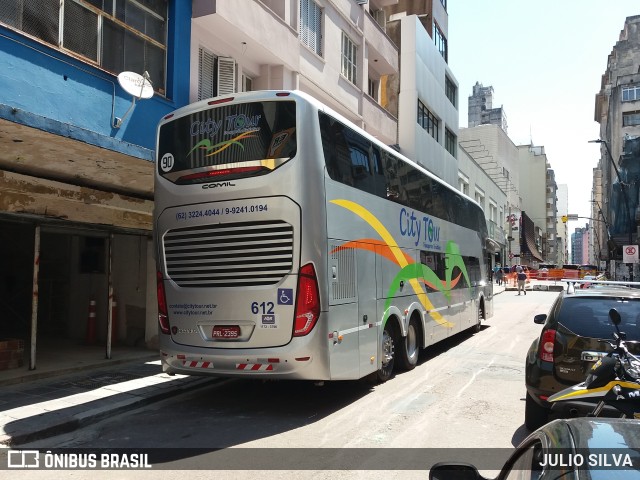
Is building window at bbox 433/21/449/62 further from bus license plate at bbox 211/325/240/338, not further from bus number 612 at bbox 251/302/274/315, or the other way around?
bus license plate at bbox 211/325/240/338

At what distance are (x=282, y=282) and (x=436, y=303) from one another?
18.9 feet

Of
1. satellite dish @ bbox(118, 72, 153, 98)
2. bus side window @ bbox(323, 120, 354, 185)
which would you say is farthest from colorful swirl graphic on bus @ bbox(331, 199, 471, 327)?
satellite dish @ bbox(118, 72, 153, 98)

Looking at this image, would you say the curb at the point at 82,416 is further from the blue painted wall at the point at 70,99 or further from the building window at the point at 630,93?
the building window at the point at 630,93

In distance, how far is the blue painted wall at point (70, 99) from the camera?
24.6 feet

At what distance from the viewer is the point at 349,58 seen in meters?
19.9

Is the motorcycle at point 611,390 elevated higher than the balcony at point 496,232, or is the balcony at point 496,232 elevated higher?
the balcony at point 496,232

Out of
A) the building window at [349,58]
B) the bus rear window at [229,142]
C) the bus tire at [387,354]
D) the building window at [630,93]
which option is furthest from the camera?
the building window at [630,93]

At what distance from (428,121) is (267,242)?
24.8 metres

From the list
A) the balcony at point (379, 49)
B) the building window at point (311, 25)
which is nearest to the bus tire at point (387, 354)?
the building window at point (311, 25)

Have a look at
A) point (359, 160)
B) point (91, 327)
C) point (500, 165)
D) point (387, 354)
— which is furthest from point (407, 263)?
point (500, 165)

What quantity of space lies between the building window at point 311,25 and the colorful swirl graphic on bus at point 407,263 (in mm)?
8193

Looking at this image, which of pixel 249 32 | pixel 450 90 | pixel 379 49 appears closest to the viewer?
pixel 249 32

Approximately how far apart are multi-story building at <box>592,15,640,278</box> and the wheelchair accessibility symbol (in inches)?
1519

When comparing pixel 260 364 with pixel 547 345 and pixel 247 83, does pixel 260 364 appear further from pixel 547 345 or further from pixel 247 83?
pixel 247 83
